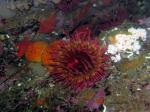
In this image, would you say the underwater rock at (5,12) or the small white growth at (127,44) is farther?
the underwater rock at (5,12)

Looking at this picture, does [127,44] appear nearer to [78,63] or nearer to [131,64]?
[131,64]

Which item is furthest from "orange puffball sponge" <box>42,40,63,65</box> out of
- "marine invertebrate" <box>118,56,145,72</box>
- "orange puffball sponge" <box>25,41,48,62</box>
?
"marine invertebrate" <box>118,56,145,72</box>

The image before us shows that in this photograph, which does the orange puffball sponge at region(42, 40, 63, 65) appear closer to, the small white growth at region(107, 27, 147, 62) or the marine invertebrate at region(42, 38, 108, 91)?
the marine invertebrate at region(42, 38, 108, 91)

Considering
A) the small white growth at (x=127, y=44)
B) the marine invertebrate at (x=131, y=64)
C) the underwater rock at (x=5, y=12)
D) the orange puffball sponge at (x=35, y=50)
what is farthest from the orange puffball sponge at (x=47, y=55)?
the underwater rock at (x=5, y=12)

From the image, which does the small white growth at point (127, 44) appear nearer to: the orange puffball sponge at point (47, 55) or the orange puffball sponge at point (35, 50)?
the orange puffball sponge at point (47, 55)

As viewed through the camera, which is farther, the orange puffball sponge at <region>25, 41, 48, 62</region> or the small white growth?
the orange puffball sponge at <region>25, 41, 48, 62</region>
